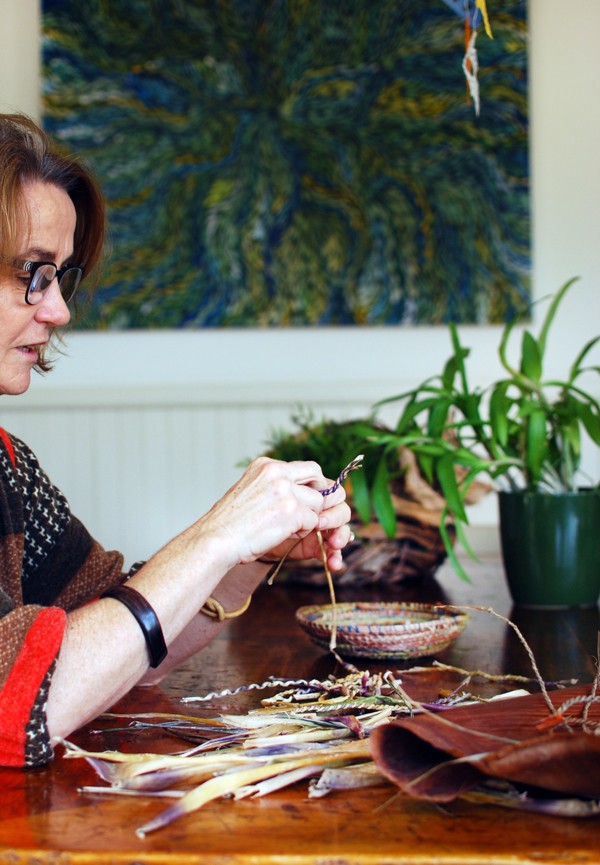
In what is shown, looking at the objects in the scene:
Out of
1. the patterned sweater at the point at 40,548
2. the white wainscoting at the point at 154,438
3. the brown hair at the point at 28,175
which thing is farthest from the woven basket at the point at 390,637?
the white wainscoting at the point at 154,438

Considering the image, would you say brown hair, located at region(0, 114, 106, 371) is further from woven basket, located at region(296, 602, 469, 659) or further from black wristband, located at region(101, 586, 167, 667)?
woven basket, located at region(296, 602, 469, 659)

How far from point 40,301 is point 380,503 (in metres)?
0.81

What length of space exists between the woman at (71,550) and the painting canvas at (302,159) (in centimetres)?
210

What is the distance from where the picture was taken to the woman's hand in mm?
1016

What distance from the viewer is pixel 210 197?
3.68m

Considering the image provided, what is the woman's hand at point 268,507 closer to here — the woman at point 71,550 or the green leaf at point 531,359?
the woman at point 71,550

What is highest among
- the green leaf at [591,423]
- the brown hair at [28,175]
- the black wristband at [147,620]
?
the brown hair at [28,175]

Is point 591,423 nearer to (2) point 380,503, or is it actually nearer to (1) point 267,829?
(2) point 380,503

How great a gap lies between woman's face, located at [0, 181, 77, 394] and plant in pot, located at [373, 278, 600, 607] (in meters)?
0.73

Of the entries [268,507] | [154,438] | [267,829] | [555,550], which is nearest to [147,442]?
[154,438]

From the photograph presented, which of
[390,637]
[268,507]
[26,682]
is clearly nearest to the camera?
[26,682]

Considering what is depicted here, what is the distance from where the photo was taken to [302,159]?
12.0ft

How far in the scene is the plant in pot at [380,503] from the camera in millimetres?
1919

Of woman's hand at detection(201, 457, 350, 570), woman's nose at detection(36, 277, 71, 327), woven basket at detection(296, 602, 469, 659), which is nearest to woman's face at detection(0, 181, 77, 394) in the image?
woman's nose at detection(36, 277, 71, 327)
